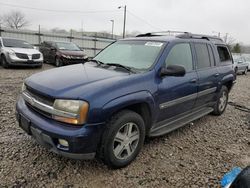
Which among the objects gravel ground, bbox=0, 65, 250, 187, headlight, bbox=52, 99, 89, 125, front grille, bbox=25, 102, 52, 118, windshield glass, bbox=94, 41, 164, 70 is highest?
windshield glass, bbox=94, 41, 164, 70

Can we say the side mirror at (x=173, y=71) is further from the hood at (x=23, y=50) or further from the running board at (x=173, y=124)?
the hood at (x=23, y=50)

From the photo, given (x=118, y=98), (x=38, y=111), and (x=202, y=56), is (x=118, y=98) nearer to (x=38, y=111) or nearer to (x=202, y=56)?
(x=38, y=111)

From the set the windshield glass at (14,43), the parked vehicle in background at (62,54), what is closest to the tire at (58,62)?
the parked vehicle in background at (62,54)

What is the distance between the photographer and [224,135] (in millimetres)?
4273

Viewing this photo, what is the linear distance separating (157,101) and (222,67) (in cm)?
257

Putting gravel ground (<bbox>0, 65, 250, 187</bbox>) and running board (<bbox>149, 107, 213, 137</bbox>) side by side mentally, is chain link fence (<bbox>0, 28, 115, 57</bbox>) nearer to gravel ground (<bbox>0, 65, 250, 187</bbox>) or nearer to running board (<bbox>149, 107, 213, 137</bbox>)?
gravel ground (<bbox>0, 65, 250, 187</bbox>)

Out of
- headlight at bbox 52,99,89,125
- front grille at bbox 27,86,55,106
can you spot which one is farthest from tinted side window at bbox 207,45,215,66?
front grille at bbox 27,86,55,106

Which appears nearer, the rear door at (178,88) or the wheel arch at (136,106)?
the wheel arch at (136,106)

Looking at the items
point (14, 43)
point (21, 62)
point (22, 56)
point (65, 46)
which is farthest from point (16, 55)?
point (65, 46)

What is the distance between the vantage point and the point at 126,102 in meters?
2.64

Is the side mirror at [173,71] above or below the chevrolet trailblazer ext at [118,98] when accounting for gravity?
above

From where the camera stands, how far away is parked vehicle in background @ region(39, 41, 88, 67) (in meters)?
12.1

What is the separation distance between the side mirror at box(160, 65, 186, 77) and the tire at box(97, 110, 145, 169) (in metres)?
A: 0.74

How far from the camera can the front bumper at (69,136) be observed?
2354mm
